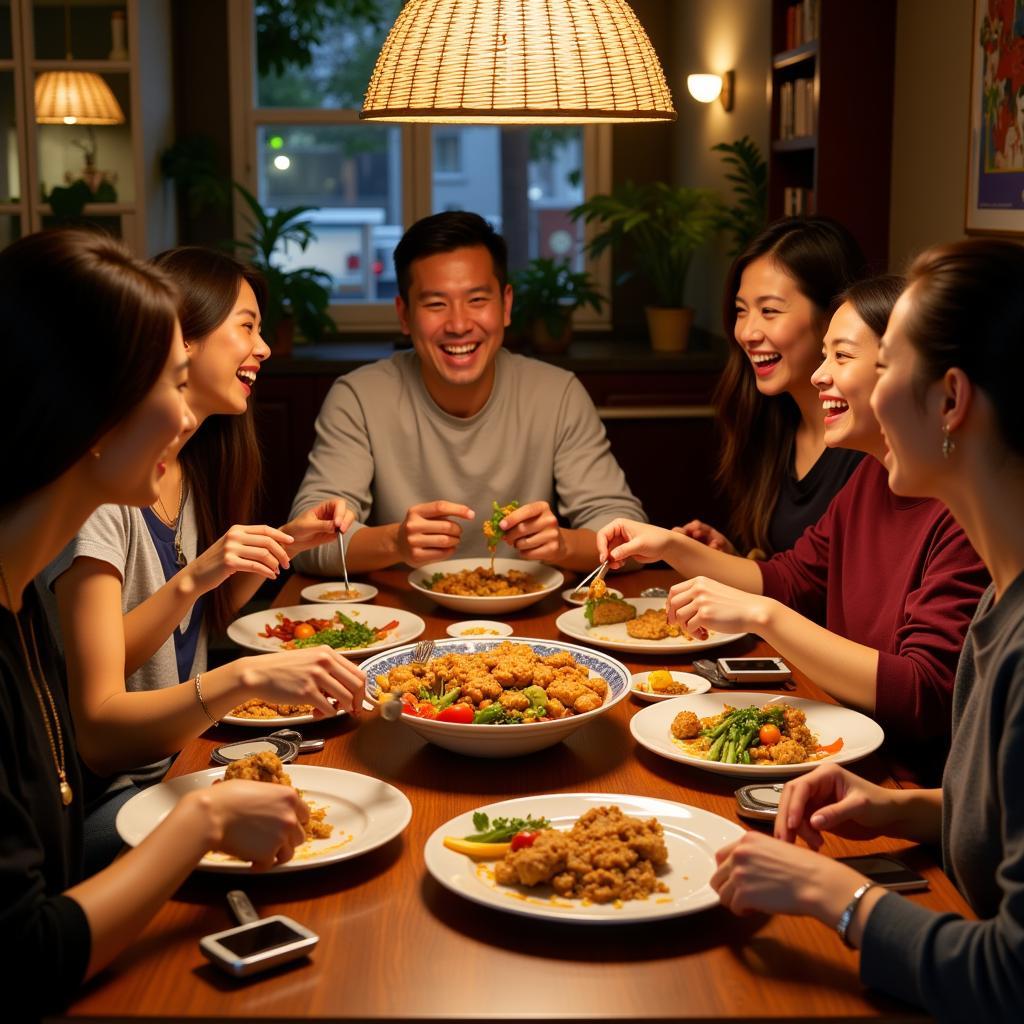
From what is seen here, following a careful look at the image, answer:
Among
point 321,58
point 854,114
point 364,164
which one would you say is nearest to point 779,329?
point 854,114

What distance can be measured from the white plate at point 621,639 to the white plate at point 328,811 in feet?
2.27

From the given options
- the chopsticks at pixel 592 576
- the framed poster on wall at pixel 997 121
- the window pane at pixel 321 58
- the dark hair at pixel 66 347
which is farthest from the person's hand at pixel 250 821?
the window pane at pixel 321 58

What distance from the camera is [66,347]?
1254 millimetres

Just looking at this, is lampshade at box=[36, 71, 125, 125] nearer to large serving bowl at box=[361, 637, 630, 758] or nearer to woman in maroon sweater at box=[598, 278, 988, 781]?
woman in maroon sweater at box=[598, 278, 988, 781]

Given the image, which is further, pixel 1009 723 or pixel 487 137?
pixel 487 137

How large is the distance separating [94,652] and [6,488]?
22.6 inches

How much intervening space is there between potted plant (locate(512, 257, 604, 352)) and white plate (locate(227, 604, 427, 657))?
2.75 m

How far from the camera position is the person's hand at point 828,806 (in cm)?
140

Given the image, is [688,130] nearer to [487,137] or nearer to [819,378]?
[487,137]

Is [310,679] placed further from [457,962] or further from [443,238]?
[443,238]

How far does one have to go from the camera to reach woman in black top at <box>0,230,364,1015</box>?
1161 mm

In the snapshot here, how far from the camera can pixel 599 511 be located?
297 centimetres

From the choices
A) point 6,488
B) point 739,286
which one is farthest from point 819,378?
point 6,488

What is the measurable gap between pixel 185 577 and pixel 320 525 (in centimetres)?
44
